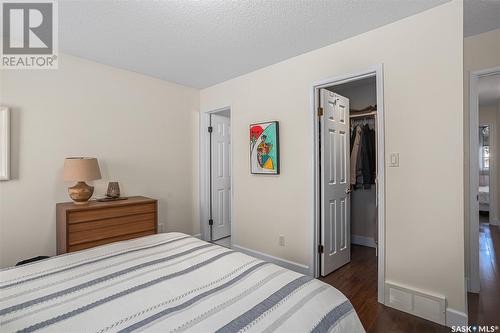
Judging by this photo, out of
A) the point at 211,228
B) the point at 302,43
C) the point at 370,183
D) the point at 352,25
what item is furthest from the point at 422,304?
the point at 211,228

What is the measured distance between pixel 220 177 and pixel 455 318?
122 inches

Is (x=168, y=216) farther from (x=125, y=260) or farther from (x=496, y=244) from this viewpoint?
(x=496, y=244)

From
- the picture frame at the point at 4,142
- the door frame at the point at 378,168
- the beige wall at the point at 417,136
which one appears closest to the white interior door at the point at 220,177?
the beige wall at the point at 417,136

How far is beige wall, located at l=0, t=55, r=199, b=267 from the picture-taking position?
2.29 metres

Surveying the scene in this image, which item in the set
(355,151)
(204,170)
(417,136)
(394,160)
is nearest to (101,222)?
(204,170)

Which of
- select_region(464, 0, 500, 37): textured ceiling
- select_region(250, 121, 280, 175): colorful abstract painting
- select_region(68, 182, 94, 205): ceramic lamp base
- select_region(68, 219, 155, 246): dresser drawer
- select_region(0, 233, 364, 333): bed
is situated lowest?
select_region(68, 219, 155, 246): dresser drawer

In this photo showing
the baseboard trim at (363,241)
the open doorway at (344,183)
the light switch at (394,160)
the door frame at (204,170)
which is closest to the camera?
the light switch at (394,160)

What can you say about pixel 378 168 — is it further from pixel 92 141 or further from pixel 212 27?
pixel 92 141

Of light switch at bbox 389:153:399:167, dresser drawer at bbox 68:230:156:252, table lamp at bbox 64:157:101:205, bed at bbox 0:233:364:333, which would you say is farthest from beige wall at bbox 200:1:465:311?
table lamp at bbox 64:157:101:205

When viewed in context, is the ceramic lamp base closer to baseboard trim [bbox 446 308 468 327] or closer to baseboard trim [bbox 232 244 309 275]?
baseboard trim [bbox 232 244 309 275]

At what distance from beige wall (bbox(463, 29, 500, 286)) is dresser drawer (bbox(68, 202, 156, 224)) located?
10.2 feet

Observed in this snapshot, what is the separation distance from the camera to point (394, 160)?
6.50 feet

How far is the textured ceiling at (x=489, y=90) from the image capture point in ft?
10.7

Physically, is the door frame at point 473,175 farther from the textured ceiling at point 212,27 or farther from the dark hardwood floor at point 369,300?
the textured ceiling at point 212,27
